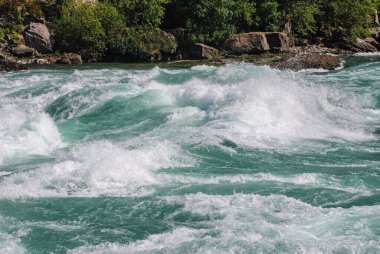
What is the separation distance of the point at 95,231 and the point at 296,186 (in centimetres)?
Result: 386

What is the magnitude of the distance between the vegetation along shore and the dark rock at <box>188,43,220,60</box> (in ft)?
0.19

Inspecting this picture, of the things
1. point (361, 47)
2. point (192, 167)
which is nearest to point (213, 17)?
point (361, 47)

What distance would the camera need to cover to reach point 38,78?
23469 millimetres

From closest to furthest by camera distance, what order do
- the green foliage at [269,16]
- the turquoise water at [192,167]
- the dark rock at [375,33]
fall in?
1. the turquoise water at [192,167]
2. the green foliage at [269,16]
3. the dark rock at [375,33]

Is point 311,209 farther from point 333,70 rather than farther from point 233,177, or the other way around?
point 333,70

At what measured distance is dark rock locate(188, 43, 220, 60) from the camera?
32188mm

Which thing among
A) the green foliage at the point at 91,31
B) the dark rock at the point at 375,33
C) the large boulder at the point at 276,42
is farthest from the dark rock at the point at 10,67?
the dark rock at the point at 375,33

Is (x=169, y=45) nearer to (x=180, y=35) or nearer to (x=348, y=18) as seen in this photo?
(x=180, y=35)

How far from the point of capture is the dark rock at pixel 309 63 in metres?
25.8

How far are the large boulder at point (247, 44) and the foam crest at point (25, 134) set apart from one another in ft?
59.0

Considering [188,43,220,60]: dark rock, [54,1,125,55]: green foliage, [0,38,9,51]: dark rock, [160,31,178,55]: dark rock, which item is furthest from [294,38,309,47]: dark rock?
[0,38,9,51]: dark rock

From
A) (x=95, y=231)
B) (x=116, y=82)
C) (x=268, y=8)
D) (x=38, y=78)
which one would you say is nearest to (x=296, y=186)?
(x=95, y=231)

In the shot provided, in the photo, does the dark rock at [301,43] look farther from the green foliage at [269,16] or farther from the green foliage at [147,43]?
the green foliage at [147,43]

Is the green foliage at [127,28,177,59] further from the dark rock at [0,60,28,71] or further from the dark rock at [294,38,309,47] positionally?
the dark rock at [294,38,309,47]
